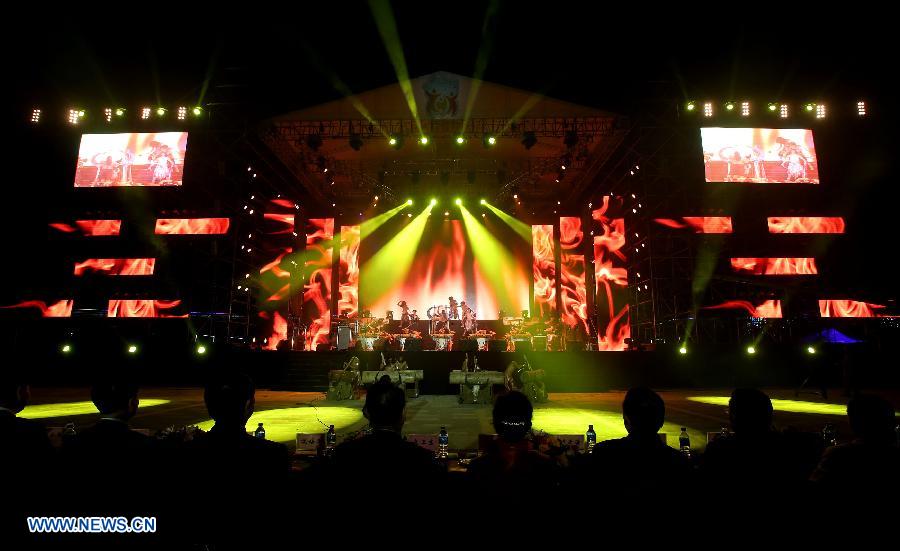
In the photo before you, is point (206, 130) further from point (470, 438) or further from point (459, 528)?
point (459, 528)

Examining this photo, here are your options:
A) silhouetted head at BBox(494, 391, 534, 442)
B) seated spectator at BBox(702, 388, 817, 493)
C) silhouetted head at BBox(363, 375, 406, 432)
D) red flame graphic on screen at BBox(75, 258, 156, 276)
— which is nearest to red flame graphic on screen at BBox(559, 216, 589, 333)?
red flame graphic on screen at BBox(75, 258, 156, 276)

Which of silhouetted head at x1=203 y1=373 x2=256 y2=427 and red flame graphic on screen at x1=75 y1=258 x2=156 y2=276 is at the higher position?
red flame graphic on screen at x1=75 y1=258 x2=156 y2=276

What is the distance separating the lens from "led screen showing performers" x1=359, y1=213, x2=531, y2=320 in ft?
76.9

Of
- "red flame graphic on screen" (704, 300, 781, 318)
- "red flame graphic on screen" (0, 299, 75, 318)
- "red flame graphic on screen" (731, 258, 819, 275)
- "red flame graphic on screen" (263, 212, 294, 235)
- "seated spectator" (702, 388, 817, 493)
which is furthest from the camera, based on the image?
"red flame graphic on screen" (263, 212, 294, 235)

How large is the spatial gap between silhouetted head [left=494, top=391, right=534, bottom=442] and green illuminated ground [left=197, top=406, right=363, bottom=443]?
16.1 ft

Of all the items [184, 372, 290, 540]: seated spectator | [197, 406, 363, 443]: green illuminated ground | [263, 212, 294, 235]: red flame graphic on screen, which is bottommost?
[197, 406, 363, 443]: green illuminated ground

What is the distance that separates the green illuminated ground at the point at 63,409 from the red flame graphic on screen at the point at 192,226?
7565 mm

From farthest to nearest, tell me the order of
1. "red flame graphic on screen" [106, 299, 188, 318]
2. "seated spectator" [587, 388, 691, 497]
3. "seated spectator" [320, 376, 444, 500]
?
"red flame graphic on screen" [106, 299, 188, 318], "seated spectator" [587, 388, 691, 497], "seated spectator" [320, 376, 444, 500]

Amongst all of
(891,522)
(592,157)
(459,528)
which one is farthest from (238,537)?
(592,157)

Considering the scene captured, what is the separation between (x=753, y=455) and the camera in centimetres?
229

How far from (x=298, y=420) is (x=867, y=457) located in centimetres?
821

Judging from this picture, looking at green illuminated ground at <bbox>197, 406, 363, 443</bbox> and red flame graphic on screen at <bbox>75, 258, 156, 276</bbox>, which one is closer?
green illuminated ground at <bbox>197, 406, 363, 443</bbox>

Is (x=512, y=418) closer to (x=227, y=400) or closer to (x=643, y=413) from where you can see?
(x=643, y=413)

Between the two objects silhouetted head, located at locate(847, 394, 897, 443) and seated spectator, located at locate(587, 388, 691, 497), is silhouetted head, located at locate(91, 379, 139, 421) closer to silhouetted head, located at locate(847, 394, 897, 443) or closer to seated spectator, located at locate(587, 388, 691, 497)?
seated spectator, located at locate(587, 388, 691, 497)
